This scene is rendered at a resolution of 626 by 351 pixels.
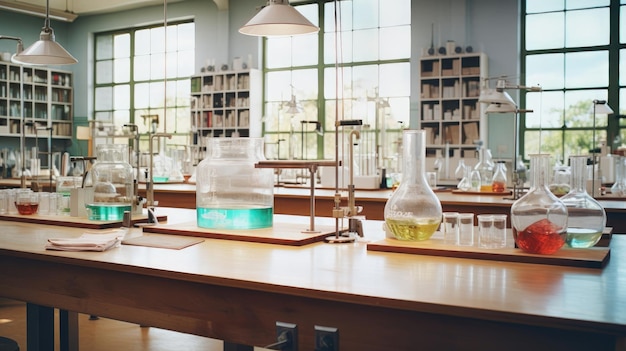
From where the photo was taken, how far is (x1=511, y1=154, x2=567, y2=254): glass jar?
1.48 metres

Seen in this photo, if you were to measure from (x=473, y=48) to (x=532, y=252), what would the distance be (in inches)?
288

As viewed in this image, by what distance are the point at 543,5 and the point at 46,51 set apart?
7.06m

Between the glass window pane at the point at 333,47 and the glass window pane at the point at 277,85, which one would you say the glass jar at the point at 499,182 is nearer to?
the glass window pane at the point at 333,47

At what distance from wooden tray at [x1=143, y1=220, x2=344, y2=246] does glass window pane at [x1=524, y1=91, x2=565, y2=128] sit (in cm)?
676

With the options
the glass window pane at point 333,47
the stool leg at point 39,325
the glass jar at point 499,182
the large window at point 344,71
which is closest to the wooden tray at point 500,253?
the stool leg at point 39,325

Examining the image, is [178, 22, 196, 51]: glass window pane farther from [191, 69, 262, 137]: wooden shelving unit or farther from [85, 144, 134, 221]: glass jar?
[85, 144, 134, 221]: glass jar

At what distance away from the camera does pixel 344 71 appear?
30.5ft

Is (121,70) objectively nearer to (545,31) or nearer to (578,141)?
(545,31)

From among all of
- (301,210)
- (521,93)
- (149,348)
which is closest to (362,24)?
(521,93)

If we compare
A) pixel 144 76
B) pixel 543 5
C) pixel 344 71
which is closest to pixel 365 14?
pixel 344 71

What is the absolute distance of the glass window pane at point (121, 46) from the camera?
1171 centimetres

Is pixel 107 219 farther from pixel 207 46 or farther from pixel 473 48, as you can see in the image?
pixel 207 46

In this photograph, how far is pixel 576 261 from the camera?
1432 mm

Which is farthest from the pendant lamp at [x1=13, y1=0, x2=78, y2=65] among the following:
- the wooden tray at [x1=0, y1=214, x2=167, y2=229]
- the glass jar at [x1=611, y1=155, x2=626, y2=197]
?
the glass jar at [x1=611, y1=155, x2=626, y2=197]
